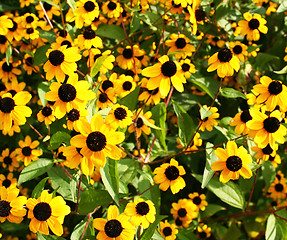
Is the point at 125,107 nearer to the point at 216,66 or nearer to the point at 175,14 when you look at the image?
the point at 216,66

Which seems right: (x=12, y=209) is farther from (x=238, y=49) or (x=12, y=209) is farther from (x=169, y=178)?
(x=238, y=49)

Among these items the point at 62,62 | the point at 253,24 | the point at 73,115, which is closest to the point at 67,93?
the point at 73,115

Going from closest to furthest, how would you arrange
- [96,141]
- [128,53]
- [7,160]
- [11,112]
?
[96,141] < [11,112] < [128,53] < [7,160]

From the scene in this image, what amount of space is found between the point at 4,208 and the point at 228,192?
1.22 meters

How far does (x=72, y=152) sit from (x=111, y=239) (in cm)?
40

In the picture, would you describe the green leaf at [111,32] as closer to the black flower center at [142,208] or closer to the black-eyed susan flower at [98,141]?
the black-eyed susan flower at [98,141]

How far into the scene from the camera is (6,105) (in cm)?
146

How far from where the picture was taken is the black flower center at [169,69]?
4.63 feet

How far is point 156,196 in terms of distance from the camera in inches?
65.2

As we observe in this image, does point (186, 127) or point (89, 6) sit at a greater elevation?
point (89, 6)

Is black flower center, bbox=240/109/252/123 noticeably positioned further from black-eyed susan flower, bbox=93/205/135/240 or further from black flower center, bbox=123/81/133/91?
black-eyed susan flower, bbox=93/205/135/240

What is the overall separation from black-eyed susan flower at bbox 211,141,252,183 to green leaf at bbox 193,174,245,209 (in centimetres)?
40

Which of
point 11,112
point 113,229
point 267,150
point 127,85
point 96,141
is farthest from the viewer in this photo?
point 127,85

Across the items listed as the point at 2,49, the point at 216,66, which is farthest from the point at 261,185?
the point at 2,49
